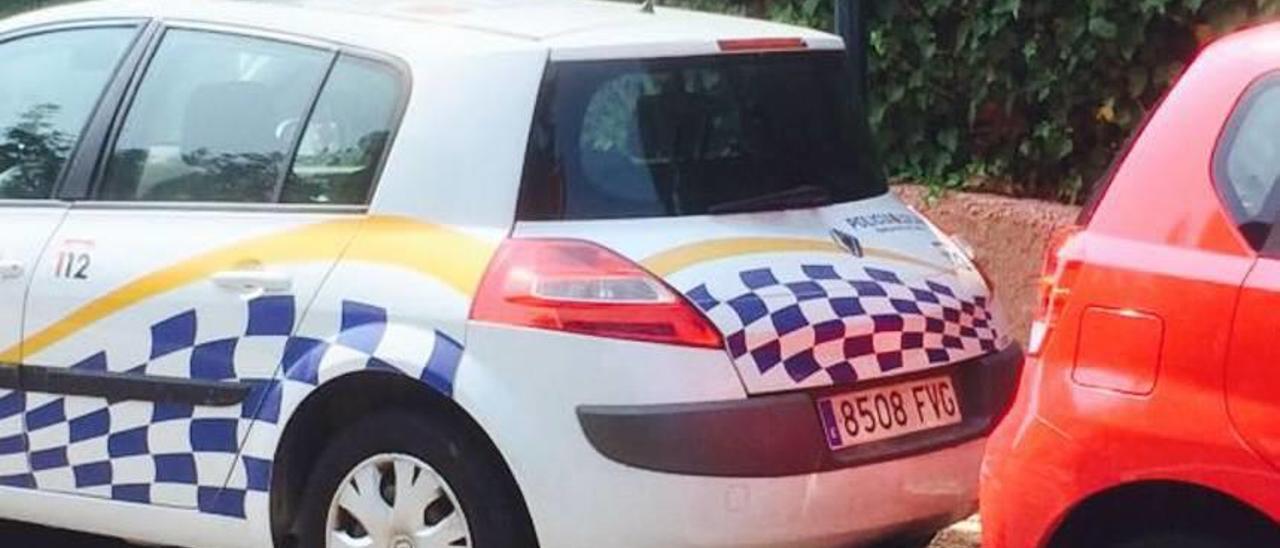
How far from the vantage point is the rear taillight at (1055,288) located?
4363mm

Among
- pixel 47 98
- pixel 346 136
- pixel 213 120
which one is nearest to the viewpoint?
pixel 346 136

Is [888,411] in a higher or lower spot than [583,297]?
lower

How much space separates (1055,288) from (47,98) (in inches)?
115

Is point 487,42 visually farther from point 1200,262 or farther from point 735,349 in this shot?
point 1200,262

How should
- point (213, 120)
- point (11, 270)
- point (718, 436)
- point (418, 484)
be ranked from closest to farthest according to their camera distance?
point (718, 436) → point (418, 484) → point (213, 120) → point (11, 270)

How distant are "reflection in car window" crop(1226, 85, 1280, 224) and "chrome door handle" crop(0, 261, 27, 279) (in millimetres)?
3069

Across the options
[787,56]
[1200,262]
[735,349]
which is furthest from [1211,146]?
[787,56]

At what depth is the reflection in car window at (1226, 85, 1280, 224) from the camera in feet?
13.7

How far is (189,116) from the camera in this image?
5.81m

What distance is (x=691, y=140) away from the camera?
17.7 ft

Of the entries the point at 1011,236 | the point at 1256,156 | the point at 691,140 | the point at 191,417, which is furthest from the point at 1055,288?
the point at 1011,236

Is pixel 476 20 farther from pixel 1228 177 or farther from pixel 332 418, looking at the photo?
pixel 1228 177

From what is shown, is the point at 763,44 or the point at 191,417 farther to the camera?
the point at 763,44

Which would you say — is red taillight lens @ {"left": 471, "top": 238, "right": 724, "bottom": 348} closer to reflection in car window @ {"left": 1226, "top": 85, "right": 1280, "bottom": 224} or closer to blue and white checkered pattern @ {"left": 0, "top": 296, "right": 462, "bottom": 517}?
blue and white checkered pattern @ {"left": 0, "top": 296, "right": 462, "bottom": 517}
